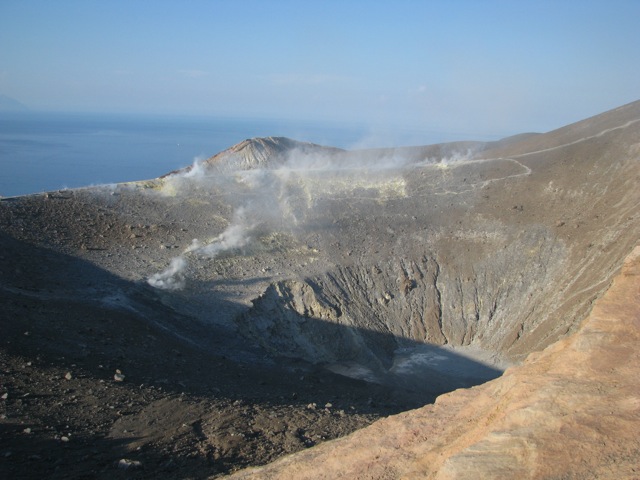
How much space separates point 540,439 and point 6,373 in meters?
14.6

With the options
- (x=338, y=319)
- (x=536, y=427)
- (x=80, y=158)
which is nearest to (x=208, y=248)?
(x=338, y=319)

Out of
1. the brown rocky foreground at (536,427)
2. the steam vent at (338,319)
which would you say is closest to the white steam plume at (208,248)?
the steam vent at (338,319)

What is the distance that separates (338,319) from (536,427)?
2300cm

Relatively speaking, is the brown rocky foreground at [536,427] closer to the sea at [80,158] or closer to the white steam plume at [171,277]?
the white steam plume at [171,277]

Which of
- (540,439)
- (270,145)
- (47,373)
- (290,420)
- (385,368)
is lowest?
(385,368)

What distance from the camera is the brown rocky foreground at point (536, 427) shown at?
7.14 meters

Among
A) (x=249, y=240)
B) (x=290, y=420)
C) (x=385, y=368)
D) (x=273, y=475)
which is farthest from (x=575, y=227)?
(x=273, y=475)

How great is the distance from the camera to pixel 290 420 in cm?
1584

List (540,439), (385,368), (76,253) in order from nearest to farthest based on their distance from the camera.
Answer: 1. (540,439)
2. (76,253)
3. (385,368)

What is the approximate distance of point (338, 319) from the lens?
30609mm

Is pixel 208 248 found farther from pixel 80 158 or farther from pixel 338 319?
pixel 80 158

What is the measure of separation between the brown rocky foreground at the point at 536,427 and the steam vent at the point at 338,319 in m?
0.04

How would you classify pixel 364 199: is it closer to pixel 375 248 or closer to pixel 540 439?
pixel 375 248

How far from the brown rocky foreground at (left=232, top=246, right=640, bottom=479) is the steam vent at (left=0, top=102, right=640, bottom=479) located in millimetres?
38
